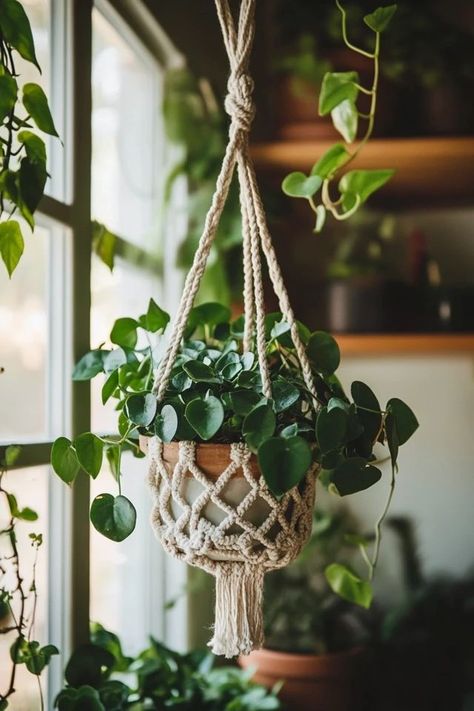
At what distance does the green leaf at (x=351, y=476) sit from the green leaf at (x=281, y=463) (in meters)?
0.08

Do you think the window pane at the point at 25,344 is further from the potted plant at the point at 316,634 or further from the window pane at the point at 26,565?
the potted plant at the point at 316,634

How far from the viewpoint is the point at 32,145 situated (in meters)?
0.79

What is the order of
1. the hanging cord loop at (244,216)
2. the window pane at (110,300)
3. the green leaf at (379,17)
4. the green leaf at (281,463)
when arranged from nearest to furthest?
the green leaf at (281,463), the hanging cord loop at (244,216), the green leaf at (379,17), the window pane at (110,300)

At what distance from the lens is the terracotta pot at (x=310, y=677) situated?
142 centimetres

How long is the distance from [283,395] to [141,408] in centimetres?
15

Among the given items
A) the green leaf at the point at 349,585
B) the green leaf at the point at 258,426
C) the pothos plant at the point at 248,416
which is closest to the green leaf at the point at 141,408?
A: the pothos plant at the point at 248,416

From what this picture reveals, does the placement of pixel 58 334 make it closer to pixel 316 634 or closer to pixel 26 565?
pixel 26 565

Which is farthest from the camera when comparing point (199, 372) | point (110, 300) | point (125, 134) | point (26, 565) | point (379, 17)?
point (125, 134)

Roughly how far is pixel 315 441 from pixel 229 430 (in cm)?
9

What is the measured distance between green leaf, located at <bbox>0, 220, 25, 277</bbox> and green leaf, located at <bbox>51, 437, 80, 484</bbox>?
194mm

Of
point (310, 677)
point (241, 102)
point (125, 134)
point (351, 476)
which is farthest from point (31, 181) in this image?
point (310, 677)

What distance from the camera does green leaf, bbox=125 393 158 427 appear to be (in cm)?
78

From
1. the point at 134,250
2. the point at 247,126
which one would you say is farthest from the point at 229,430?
the point at 134,250

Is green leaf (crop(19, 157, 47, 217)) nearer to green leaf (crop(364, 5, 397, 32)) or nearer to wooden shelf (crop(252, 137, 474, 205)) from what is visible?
green leaf (crop(364, 5, 397, 32))
